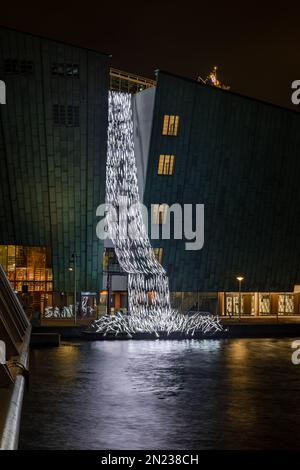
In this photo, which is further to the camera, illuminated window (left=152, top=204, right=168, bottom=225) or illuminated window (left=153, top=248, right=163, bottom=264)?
illuminated window (left=153, top=248, right=163, bottom=264)

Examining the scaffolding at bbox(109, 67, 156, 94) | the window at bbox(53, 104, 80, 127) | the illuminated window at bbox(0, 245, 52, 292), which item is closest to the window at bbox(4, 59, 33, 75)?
the window at bbox(53, 104, 80, 127)

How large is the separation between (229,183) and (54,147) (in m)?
13.3

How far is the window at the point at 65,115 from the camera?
177ft

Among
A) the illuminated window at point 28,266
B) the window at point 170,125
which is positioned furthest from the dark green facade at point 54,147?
the window at point 170,125

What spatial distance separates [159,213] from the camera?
59.5m

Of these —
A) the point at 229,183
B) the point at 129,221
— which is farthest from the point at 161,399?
the point at 229,183

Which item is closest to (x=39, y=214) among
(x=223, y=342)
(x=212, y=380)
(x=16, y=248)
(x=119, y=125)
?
(x=16, y=248)

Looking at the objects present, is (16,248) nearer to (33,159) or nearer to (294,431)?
(33,159)

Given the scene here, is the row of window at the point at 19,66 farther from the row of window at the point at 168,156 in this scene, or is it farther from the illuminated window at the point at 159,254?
the illuminated window at the point at 159,254

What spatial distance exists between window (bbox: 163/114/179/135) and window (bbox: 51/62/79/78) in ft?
23.9

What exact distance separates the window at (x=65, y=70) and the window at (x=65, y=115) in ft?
6.72

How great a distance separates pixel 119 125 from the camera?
57812mm

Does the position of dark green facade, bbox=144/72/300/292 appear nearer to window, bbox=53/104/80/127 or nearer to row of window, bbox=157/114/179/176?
row of window, bbox=157/114/179/176

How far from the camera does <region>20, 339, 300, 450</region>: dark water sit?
21562 millimetres
